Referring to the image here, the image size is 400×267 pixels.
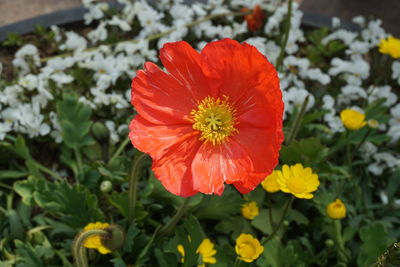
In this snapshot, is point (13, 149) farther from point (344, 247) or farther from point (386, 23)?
point (386, 23)

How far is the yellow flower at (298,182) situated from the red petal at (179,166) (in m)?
0.24

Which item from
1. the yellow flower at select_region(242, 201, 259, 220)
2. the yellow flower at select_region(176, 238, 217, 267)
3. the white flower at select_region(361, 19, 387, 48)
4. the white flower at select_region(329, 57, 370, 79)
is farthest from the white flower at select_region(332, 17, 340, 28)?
the yellow flower at select_region(176, 238, 217, 267)

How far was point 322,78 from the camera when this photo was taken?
196 cm

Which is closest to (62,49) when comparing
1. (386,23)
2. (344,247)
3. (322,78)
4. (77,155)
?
(77,155)

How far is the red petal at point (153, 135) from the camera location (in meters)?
1.05

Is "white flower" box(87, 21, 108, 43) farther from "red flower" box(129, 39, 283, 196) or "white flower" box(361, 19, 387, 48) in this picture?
"white flower" box(361, 19, 387, 48)

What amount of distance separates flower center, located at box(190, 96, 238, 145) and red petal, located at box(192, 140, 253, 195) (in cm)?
3

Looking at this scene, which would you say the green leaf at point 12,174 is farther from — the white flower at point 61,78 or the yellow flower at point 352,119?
the yellow flower at point 352,119

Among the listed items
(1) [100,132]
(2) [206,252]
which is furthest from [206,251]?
(1) [100,132]

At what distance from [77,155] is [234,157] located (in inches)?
30.4

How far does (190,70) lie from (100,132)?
661 millimetres

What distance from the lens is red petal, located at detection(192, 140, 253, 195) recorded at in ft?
3.48

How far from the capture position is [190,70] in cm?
108

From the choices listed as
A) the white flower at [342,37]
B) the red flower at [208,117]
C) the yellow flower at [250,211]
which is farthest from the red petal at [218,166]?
the white flower at [342,37]
